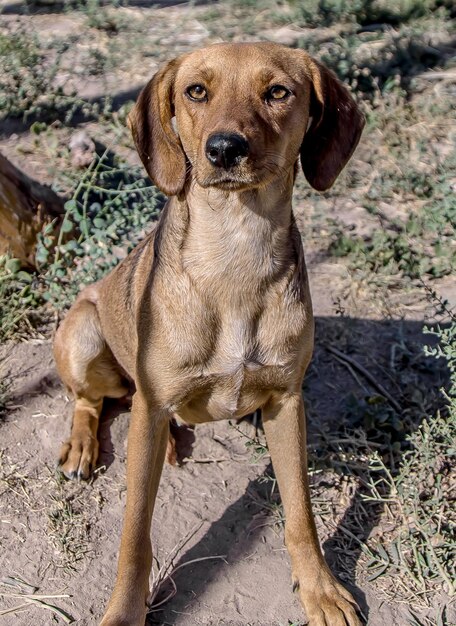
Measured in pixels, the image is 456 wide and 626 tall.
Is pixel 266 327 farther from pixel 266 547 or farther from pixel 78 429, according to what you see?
pixel 78 429

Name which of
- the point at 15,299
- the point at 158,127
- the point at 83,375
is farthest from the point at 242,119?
the point at 15,299

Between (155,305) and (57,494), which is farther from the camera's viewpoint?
(57,494)

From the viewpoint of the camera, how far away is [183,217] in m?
3.43

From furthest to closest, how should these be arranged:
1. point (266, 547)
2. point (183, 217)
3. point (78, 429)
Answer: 1. point (78, 429)
2. point (266, 547)
3. point (183, 217)

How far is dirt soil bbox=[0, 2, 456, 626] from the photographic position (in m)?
3.67

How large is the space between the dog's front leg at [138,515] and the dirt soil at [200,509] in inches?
7.2

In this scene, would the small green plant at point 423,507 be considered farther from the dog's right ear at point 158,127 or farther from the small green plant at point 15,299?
the small green plant at point 15,299

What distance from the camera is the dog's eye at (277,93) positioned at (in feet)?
10.5

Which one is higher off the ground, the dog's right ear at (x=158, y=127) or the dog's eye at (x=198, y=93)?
the dog's eye at (x=198, y=93)

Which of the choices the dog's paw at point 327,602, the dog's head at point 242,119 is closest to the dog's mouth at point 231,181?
the dog's head at point 242,119

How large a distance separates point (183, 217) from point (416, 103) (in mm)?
4524

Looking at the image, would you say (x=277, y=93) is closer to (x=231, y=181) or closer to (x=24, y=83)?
(x=231, y=181)

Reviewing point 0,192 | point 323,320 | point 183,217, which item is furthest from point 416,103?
point 183,217

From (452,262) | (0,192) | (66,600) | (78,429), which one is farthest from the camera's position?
(452,262)
